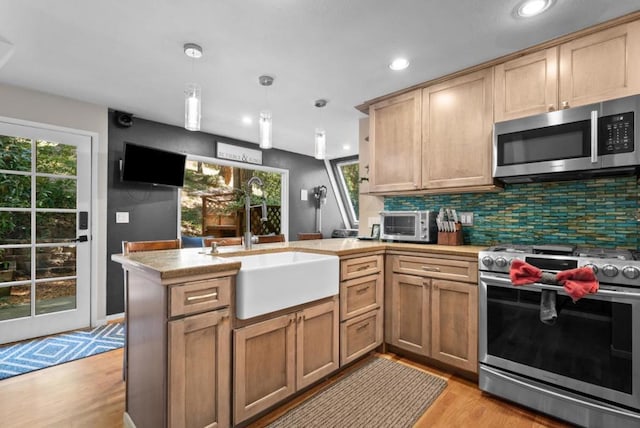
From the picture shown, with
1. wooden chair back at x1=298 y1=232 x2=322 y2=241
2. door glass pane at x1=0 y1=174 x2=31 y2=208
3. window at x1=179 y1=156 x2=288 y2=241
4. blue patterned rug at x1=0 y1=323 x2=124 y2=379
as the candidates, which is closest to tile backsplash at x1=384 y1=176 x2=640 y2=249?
wooden chair back at x1=298 y1=232 x2=322 y2=241

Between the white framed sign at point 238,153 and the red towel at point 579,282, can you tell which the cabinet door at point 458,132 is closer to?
the red towel at point 579,282

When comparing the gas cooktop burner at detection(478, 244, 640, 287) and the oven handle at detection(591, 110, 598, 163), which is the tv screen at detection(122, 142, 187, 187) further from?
the oven handle at detection(591, 110, 598, 163)

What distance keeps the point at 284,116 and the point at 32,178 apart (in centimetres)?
259

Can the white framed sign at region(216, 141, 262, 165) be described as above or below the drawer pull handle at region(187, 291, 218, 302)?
above

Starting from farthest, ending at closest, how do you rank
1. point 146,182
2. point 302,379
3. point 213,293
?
point 146,182
point 302,379
point 213,293

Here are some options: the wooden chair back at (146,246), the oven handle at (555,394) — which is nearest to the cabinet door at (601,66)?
the oven handle at (555,394)

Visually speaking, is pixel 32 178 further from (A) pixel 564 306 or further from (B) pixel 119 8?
(A) pixel 564 306

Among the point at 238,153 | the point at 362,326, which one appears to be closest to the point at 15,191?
the point at 238,153

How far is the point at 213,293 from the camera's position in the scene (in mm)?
1453

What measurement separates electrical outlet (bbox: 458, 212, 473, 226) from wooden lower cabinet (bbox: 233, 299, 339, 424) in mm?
1445

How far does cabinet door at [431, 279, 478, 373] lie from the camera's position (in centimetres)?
211

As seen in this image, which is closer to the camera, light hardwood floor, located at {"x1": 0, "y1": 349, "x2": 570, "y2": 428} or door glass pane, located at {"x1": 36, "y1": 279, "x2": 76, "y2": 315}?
light hardwood floor, located at {"x1": 0, "y1": 349, "x2": 570, "y2": 428}

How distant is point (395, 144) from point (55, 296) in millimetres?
3689

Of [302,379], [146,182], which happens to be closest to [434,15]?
[302,379]
